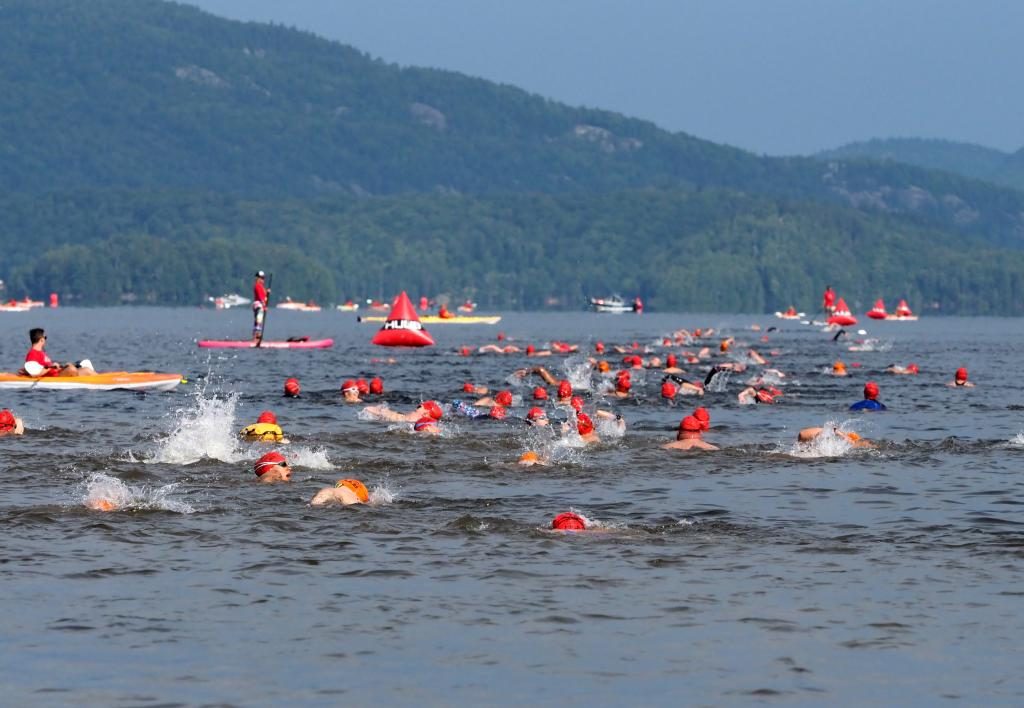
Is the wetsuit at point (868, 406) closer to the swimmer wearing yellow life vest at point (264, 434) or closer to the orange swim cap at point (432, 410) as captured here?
the orange swim cap at point (432, 410)

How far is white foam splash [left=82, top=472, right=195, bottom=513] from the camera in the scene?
65.3 feet

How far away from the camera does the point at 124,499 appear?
20188mm

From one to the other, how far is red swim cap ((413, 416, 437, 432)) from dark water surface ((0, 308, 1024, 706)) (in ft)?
1.63

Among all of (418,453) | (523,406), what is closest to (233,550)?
(418,453)

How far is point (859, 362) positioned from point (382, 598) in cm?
5301

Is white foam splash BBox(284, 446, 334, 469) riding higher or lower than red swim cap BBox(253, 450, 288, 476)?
lower

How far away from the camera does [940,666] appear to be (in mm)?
12695

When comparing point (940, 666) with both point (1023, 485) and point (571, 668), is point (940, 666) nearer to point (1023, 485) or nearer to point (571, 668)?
point (571, 668)

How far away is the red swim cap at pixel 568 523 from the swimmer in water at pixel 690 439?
9.13 metres

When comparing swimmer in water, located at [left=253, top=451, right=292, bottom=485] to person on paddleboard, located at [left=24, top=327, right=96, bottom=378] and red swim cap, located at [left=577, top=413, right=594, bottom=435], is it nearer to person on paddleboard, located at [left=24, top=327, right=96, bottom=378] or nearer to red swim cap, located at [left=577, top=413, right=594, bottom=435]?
red swim cap, located at [left=577, top=413, right=594, bottom=435]

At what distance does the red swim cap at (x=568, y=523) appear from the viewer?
60.9 feet

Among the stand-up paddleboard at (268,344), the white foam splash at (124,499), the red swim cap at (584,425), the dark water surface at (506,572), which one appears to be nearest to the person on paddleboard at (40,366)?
the dark water surface at (506,572)

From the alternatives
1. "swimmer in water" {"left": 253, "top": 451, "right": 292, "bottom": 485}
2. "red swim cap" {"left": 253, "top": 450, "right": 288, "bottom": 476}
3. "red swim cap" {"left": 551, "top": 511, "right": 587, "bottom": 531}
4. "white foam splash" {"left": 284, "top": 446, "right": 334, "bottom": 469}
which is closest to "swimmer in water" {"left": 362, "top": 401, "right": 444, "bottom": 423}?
"white foam splash" {"left": 284, "top": 446, "right": 334, "bottom": 469}

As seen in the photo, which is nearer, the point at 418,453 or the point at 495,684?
the point at 495,684
